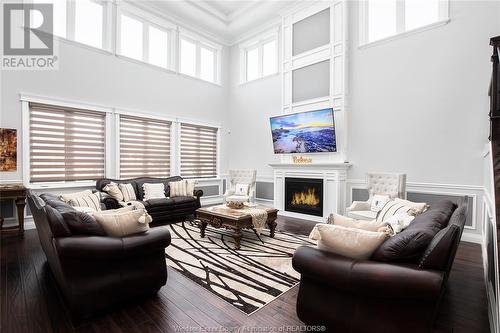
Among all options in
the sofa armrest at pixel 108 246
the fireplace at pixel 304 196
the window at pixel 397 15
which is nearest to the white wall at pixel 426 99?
the window at pixel 397 15

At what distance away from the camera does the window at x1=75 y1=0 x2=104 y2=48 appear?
5.41 metres

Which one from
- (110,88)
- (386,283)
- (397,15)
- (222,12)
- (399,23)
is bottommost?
(386,283)

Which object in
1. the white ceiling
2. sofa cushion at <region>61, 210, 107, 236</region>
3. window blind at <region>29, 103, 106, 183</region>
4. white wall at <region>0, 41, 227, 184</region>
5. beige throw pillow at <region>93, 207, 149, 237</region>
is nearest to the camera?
sofa cushion at <region>61, 210, 107, 236</region>

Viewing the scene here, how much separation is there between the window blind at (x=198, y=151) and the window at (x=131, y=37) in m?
2.12

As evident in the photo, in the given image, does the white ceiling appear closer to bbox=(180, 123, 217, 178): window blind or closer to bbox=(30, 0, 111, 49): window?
bbox=(30, 0, 111, 49): window

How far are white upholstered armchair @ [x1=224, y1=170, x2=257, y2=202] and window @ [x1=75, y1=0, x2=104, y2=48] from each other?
448cm

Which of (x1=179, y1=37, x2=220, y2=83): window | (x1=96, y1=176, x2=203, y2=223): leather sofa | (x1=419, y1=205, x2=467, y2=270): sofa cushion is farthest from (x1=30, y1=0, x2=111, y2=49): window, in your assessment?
(x1=419, y1=205, x2=467, y2=270): sofa cushion

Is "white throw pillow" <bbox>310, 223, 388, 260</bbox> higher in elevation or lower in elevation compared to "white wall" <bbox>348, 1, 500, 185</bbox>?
lower

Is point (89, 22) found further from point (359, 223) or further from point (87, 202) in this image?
point (359, 223)

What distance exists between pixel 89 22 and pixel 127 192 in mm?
3875

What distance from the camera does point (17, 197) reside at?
14.0 ft

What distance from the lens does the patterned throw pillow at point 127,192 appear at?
206 inches

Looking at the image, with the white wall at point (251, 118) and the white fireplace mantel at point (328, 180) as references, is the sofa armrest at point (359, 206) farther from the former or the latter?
the white wall at point (251, 118)

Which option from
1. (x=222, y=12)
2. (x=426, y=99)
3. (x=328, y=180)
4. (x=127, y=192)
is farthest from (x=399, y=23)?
(x=127, y=192)
